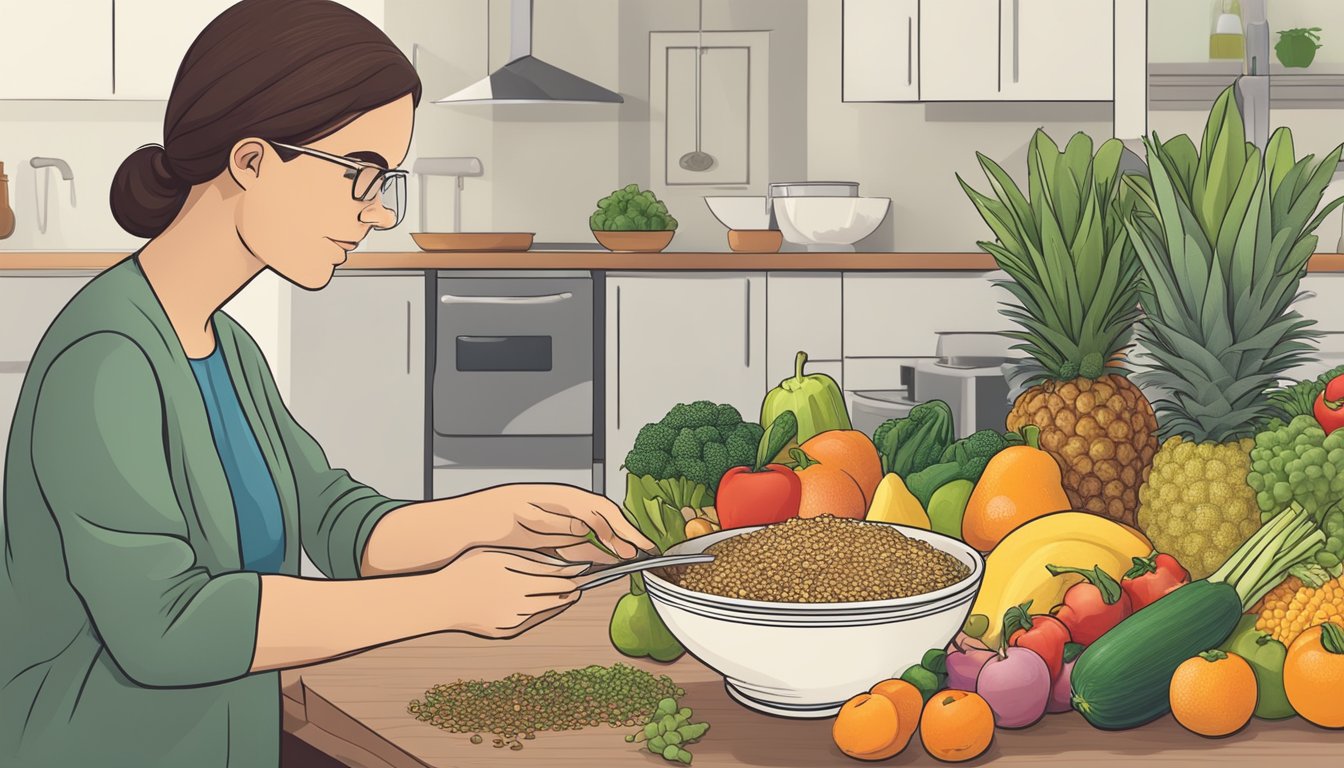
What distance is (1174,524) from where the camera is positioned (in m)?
1.17

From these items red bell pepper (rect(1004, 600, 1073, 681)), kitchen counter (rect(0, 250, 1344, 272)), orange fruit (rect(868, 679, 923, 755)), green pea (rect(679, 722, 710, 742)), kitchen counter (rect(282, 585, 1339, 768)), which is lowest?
kitchen counter (rect(282, 585, 1339, 768))

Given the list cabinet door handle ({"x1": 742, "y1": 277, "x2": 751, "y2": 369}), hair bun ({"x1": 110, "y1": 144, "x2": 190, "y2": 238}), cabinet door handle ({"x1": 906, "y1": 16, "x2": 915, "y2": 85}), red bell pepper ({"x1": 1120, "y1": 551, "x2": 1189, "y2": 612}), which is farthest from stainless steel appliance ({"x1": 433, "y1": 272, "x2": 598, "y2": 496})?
red bell pepper ({"x1": 1120, "y1": 551, "x2": 1189, "y2": 612})

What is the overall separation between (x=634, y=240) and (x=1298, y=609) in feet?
10.3

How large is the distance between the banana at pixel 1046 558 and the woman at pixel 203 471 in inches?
11.7

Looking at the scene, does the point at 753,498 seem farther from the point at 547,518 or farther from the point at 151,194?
the point at 151,194

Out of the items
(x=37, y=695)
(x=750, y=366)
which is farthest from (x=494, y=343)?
(x=37, y=695)

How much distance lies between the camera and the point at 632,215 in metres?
4.00

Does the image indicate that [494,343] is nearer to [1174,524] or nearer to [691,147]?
[691,147]

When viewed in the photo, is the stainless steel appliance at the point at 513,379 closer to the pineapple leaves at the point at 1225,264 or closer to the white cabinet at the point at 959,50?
the white cabinet at the point at 959,50

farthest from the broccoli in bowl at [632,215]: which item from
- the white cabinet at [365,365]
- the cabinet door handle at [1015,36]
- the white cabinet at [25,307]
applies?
the white cabinet at [25,307]

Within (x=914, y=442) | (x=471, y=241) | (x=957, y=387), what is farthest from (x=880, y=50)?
(x=914, y=442)

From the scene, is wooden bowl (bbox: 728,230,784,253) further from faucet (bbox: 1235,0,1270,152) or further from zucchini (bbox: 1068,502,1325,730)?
zucchini (bbox: 1068,502,1325,730)

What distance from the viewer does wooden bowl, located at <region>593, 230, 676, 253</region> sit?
157 inches

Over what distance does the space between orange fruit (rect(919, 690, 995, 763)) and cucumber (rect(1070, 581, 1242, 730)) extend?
0.10m
